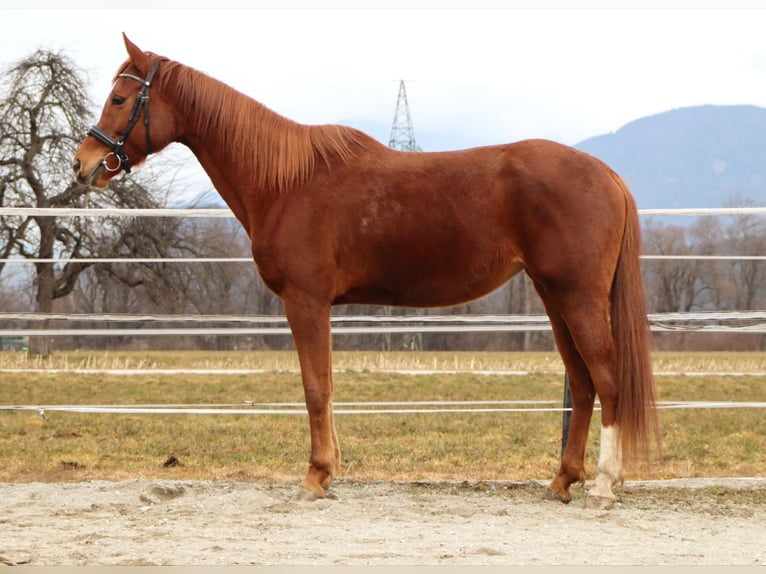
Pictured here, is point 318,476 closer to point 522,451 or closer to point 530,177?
point 530,177

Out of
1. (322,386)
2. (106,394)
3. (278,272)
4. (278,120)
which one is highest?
(278,120)

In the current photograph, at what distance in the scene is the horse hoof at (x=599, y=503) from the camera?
4.27m

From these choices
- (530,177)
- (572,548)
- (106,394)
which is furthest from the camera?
(106,394)

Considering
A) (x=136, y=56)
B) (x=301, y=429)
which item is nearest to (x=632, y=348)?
(x=136, y=56)

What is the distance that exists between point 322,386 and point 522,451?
2.79 m

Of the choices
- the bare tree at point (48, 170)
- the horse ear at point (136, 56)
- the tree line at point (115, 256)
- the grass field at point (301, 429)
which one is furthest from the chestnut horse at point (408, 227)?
the bare tree at point (48, 170)

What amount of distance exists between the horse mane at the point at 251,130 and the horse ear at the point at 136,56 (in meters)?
0.10

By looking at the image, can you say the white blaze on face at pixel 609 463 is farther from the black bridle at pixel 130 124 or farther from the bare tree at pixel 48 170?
the bare tree at pixel 48 170

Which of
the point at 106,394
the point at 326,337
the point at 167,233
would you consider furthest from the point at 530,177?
the point at 167,233

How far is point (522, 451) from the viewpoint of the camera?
22.2 feet

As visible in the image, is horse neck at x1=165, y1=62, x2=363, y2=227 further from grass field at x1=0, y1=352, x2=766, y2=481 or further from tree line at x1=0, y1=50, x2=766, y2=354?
tree line at x1=0, y1=50, x2=766, y2=354

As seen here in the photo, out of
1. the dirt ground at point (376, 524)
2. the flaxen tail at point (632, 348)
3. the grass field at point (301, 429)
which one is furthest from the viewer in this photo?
the grass field at point (301, 429)

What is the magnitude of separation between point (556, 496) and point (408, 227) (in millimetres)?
1653

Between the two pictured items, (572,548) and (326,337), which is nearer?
(572,548)
